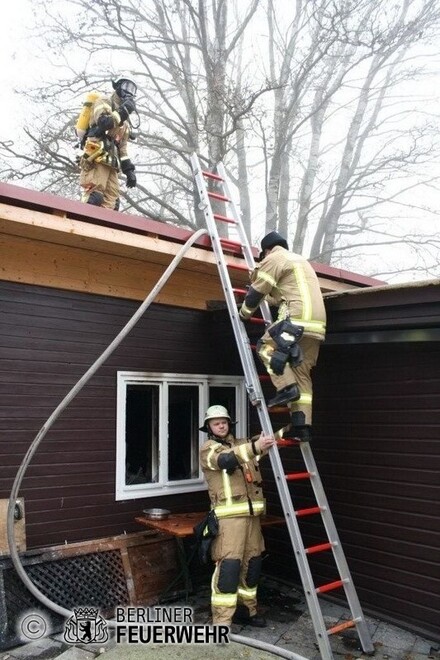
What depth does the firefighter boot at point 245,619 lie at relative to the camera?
443cm

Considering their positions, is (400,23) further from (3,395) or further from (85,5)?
(3,395)

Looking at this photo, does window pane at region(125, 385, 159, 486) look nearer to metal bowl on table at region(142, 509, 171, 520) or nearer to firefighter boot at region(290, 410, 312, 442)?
metal bowl on table at region(142, 509, 171, 520)

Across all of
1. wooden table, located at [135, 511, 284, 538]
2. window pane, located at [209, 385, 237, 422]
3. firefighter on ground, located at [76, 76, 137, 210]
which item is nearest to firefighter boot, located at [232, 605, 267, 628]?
wooden table, located at [135, 511, 284, 538]

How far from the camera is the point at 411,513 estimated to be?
451cm

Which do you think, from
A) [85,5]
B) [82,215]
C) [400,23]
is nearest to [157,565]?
[82,215]

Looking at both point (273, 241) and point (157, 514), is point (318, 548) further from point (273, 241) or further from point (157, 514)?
point (273, 241)

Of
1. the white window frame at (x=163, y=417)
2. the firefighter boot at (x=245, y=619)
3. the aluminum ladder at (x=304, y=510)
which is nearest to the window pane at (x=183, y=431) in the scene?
the white window frame at (x=163, y=417)

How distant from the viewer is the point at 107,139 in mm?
5574

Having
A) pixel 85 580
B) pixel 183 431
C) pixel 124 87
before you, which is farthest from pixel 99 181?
pixel 85 580

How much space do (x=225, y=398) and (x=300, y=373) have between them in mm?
2230

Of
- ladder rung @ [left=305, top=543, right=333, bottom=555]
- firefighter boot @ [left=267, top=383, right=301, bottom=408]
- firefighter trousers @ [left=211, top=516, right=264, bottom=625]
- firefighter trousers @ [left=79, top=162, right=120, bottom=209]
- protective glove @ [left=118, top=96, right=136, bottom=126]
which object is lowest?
firefighter trousers @ [left=211, top=516, right=264, bottom=625]

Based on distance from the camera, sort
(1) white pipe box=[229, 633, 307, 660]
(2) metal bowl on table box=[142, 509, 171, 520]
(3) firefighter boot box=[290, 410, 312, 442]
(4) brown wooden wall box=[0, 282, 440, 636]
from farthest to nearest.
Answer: (2) metal bowl on table box=[142, 509, 171, 520] < (4) brown wooden wall box=[0, 282, 440, 636] < (3) firefighter boot box=[290, 410, 312, 442] < (1) white pipe box=[229, 633, 307, 660]

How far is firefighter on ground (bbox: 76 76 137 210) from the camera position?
215 inches

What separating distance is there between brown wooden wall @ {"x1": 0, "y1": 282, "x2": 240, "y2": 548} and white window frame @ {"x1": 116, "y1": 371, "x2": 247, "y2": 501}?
0.07 meters
